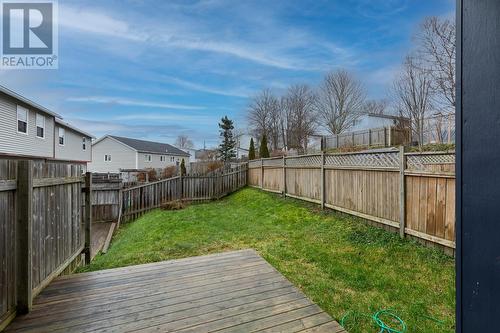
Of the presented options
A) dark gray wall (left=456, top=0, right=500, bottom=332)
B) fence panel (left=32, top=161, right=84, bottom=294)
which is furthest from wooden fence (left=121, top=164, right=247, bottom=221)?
dark gray wall (left=456, top=0, right=500, bottom=332)

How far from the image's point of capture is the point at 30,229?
2.37 meters

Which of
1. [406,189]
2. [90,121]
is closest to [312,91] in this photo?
[406,189]

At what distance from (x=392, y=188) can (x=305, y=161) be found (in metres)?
3.71

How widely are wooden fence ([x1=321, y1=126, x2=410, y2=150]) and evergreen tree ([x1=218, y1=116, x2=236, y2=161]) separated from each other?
15.3 m

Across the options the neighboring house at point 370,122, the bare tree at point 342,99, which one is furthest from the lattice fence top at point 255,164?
the bare tree at point 342,99

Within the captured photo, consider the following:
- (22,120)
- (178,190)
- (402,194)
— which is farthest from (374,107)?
(22,120)

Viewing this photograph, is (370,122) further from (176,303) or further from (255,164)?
(176,303)

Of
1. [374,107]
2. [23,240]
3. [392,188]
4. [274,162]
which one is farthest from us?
[374,107]

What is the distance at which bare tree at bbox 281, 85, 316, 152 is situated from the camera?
30.0 m

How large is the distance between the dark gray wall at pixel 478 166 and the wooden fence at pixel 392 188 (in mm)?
3901

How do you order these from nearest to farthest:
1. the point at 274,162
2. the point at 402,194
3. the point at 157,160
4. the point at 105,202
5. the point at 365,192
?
the point at 402,194
the point at 365,192
the point at 105,202
the point at 274,162
the point at 157,160

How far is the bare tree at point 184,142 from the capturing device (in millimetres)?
55787

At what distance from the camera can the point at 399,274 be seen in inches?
145

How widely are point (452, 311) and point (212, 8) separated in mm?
8853
